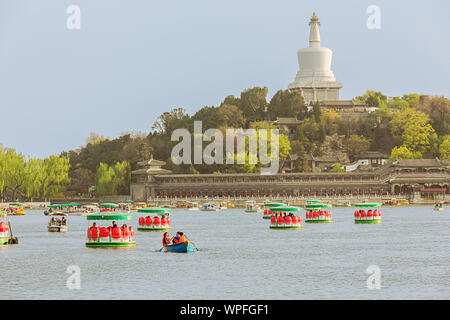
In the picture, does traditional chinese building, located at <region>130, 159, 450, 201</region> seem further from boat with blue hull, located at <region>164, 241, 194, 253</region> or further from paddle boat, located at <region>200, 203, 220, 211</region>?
boat with blue hull, located at <region>164, 241, 194, 253</region>

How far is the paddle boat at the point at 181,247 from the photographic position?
198ft

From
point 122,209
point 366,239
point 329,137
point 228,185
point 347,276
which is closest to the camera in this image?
point 347,276

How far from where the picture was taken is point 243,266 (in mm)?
55625

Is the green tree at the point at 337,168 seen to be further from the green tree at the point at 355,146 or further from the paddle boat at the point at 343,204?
the paddle boat at the point at 343,204

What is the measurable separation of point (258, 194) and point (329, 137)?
27.6 m

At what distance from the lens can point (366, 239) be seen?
2963 inches

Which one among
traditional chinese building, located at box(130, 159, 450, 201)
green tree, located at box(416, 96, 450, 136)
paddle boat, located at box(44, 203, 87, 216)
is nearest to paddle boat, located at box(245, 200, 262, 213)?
traditional chinese building, located at box(130, 159, 450, 201)

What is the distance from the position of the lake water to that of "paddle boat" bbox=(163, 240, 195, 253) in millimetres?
424

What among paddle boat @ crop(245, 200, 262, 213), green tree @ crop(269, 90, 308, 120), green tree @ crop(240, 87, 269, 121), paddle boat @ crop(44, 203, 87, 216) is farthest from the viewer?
green tree @ crop(240, 87, 269, 121)

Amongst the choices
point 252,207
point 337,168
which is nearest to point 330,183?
point 337,168

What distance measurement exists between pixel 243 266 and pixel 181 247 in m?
6.51

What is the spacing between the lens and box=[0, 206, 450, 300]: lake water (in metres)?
45.3
